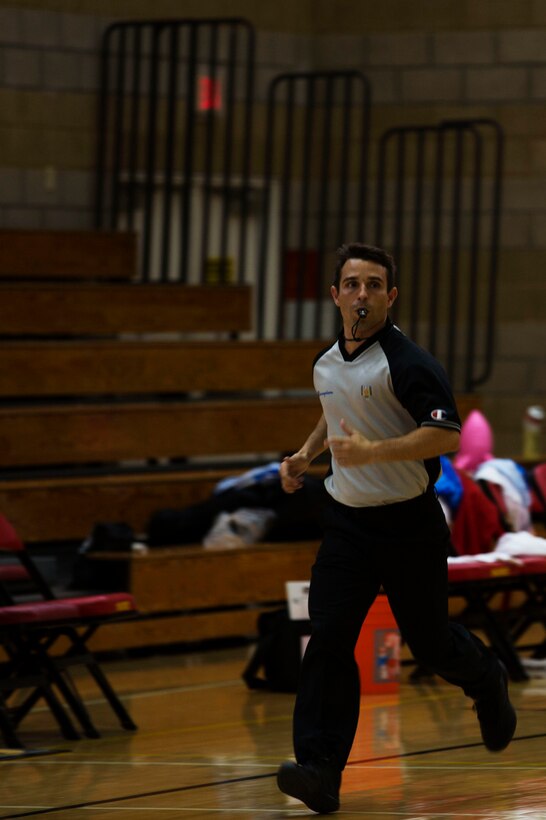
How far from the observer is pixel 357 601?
14.4ft

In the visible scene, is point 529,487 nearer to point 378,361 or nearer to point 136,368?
point 136,368

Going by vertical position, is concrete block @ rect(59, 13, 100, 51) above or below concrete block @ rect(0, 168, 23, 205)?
above

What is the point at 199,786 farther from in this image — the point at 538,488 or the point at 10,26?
the point at 10,26

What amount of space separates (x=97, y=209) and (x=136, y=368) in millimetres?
1888

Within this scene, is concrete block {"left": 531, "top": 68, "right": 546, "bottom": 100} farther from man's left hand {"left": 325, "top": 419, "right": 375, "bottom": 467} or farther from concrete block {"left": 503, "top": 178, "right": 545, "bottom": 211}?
man's left hand {"left": 325, "top": 419, "right": 375, "bottom": 467}

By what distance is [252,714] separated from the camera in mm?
6184

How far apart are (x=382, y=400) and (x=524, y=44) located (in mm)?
6445

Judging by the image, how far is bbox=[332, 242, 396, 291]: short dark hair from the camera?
4.43m

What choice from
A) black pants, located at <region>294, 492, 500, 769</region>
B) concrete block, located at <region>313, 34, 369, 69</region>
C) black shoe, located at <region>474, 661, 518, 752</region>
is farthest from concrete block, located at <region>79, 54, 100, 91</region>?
black shoe, located at <region>474, 661, 518, 752</region>

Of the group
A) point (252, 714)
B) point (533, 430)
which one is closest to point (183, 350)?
point (533, 430)

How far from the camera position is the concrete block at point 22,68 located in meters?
9.81

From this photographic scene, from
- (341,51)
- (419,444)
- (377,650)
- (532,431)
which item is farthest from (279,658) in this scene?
(341,51)

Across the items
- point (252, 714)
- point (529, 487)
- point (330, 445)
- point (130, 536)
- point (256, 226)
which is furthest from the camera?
point (256, 226)

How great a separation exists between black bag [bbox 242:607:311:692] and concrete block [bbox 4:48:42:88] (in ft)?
14.3
